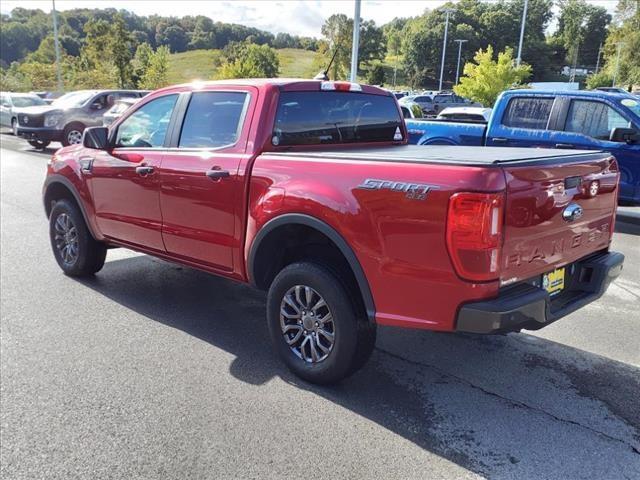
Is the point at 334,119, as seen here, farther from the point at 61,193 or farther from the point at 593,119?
the point at 593,119

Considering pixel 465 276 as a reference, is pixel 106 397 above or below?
below

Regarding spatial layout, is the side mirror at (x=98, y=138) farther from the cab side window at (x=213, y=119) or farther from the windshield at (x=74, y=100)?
the windshield at (x=74, y=100)

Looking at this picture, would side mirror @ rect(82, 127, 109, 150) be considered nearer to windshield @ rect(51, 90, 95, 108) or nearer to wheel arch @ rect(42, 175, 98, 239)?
wheel arch @ rect(42, 175, 98, 239)

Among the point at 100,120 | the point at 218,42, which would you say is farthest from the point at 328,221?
the point at 218,42

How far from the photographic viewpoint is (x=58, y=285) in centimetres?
537

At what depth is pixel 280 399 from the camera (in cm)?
332

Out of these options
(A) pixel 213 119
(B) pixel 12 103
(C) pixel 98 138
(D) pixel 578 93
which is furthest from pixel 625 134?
(B) pixel 12 103

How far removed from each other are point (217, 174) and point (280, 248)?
666 mm

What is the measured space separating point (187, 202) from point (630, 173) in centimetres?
634

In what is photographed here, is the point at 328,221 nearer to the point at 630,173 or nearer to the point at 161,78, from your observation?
the point at 630,173

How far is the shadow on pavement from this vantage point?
281cm

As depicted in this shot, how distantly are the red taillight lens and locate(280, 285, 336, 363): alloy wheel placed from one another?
0.96m

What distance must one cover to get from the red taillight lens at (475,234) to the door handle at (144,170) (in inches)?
103

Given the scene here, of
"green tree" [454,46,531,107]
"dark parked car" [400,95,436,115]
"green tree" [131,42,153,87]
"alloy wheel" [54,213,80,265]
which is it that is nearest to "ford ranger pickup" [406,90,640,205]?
"alloy wheel" [54,213,80,265]
